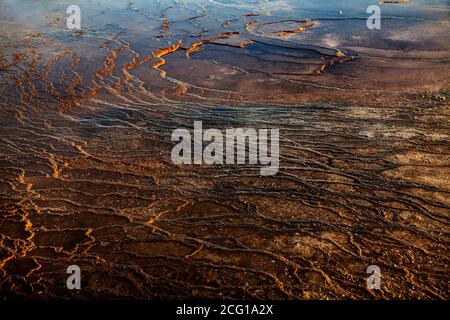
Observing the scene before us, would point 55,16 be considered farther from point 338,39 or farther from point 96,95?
point 338,39

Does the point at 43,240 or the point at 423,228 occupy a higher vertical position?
the point at 423,228

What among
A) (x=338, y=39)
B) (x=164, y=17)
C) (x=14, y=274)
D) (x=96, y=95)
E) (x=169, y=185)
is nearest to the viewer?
(x=14, y=274)

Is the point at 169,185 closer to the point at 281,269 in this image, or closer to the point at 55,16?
the point at 281,269

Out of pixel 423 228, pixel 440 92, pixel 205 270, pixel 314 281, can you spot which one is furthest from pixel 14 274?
pixel 440 92

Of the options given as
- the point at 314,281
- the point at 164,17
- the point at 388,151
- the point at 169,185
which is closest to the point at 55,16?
the point at 164,17

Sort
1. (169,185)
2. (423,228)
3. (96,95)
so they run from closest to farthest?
1. (423,228)
2. (169,185)
3. (96,95)

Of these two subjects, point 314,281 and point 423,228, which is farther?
point 423,228

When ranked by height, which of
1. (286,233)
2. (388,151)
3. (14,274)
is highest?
(388,151)
